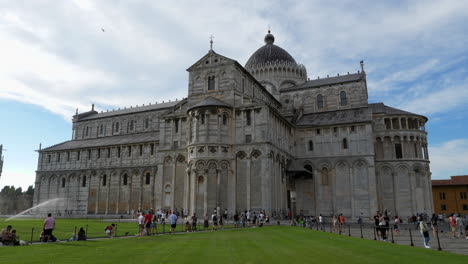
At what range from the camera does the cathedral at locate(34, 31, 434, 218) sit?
36281 mm

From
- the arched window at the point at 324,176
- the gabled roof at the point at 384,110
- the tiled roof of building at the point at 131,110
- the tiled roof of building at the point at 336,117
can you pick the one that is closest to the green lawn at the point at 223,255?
the arched window at the point at 324,176

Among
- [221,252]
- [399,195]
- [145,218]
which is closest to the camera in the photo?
[221,252]

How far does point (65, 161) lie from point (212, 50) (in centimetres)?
3700

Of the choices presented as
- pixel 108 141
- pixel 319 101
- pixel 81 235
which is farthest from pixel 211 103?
pixel 108 141

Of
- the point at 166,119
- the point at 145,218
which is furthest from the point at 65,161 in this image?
the point at 145,218

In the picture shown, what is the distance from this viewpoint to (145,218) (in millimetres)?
20703

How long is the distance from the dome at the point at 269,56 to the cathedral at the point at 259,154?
0.63 feet

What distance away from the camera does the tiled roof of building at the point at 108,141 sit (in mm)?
54697

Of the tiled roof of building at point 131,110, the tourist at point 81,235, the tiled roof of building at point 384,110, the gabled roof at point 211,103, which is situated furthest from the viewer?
the tiled roof of building at point 131,110

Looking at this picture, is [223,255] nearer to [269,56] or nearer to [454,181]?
[269,56]

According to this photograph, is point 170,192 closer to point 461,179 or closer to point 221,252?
point 221,252

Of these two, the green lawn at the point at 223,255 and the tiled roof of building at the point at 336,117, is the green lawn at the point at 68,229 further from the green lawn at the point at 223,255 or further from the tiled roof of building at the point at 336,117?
the tiled roof of building at the point at 336,117

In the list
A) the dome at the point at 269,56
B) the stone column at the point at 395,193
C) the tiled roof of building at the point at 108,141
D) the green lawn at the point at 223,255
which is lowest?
the green lawn at the point at 223,255

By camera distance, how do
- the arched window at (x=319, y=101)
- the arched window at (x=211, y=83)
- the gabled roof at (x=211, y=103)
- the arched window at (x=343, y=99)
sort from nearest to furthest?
the gabled roof at (x=211, y=103), the arched window at (x=211, y=83), the arched window at (x=343, y=99), the arched window at (x=319, y=101)
